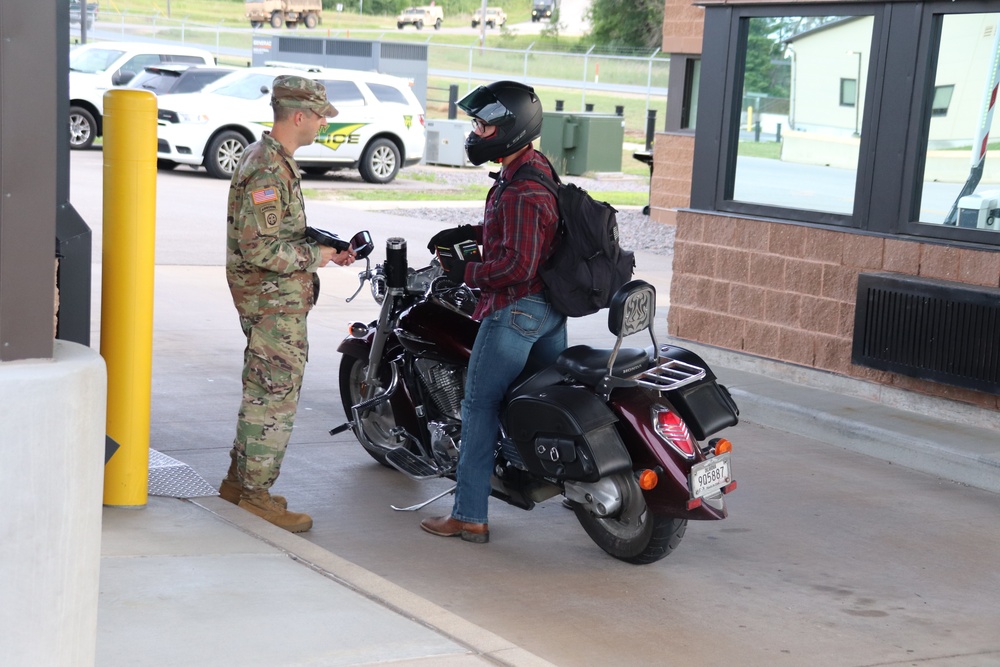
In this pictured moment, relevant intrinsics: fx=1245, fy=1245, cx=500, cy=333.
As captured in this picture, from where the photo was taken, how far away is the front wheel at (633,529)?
5027 mm

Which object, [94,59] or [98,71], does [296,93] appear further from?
[94,59]

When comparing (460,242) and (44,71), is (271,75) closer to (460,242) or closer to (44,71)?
(460,242)

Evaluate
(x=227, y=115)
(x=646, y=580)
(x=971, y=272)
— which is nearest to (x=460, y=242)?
(x=646, y=580)

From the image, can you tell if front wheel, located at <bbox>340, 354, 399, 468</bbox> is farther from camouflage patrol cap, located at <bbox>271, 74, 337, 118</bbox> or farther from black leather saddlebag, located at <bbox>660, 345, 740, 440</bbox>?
black leather saddlebag, located at <bbox>660, 345, 740, 440</bbox>

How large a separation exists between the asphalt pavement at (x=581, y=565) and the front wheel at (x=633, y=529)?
0.07m

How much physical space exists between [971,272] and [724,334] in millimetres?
1959

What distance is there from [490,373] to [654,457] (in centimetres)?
81

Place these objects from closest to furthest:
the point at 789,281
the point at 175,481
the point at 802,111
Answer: the point at 175,481
the point at 789,281
the point at 802,111

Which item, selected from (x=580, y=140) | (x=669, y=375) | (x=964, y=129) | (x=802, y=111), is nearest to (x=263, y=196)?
(x=669, y=375)

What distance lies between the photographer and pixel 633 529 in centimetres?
525

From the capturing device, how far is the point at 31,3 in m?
2.82

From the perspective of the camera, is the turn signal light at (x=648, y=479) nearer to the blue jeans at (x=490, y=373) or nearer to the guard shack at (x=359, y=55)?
the blue jeans at (x=490, y=373)

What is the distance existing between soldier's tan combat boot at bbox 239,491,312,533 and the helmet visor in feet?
6.18

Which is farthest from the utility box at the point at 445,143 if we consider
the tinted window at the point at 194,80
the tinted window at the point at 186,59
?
the tinted window at the point at 194,80
